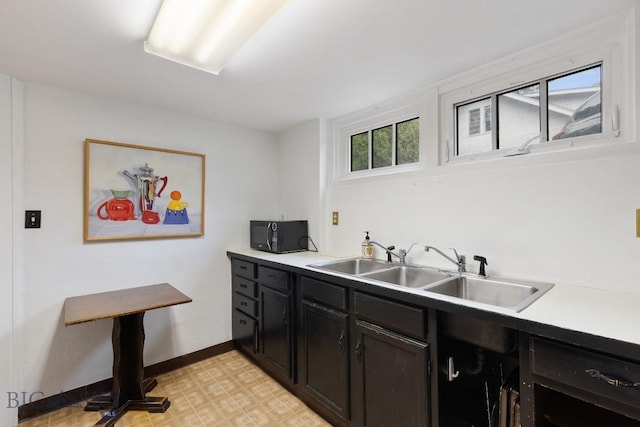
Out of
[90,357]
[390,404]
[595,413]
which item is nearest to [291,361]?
[390,404]

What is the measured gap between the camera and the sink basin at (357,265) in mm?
2119

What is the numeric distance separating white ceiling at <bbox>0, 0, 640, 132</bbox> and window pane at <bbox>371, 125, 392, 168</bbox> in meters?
0.28

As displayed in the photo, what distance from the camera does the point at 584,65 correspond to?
4.75ft

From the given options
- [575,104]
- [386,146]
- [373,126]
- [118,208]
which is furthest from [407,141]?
[118,208]

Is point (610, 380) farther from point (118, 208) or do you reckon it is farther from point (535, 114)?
point (118, 208)

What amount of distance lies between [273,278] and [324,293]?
1.86 feet

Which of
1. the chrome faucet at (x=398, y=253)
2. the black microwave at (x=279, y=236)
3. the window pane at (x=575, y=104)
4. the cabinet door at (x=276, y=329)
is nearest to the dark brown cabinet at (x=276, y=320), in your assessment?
the cabinet door at (x=276, y=329)

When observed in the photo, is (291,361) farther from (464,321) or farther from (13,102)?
(13,102)

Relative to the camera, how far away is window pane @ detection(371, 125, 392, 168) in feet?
7.72

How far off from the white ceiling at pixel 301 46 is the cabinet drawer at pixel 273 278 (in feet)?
4.27

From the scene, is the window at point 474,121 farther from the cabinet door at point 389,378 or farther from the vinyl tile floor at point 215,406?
the vinyl tile floor at point 215,406

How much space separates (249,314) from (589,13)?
2.78 meters

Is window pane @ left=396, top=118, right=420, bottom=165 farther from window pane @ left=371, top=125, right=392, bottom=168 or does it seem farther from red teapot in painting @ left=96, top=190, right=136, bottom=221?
red teapot in painting @ left=96, top=190, right=136, bottom=221

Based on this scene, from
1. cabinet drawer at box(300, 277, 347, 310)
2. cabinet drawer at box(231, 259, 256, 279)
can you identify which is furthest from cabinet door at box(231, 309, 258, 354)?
cabinet drawer at box(300, 277, 347, 310)
